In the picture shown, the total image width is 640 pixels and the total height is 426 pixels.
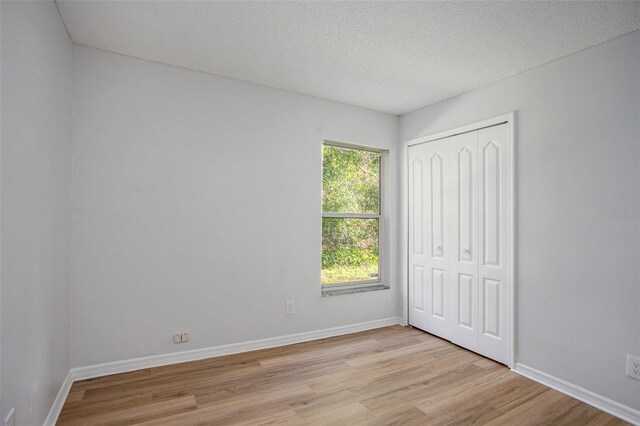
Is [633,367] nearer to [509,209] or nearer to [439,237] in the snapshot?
[509,209]

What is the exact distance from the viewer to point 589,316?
2461mm

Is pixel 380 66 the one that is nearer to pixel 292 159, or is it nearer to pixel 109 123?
pixel 292 159

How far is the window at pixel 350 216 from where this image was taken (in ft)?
12.6

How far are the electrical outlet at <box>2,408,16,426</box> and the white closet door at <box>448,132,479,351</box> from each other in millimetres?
3360

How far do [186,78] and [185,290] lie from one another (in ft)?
6.07

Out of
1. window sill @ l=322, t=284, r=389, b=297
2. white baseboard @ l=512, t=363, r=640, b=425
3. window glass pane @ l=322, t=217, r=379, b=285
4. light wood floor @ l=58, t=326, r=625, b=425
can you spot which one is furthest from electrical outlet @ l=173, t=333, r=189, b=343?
white baseboard @ l=512, t=363, r=640, b=425

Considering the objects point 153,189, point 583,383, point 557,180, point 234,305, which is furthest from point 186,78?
point 583,383

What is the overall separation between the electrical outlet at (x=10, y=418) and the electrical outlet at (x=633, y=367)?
3.44m

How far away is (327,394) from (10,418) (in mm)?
1763

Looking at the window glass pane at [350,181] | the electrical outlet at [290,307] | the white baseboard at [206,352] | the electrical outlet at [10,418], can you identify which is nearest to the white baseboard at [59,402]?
the white baseboard at [206,352]

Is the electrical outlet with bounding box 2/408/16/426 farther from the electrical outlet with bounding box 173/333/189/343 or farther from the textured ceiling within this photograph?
the textured ceiling

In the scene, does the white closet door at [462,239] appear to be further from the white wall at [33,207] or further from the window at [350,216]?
the white wall at [33,207]

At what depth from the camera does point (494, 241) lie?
3.13 m

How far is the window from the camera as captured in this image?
12.6 ft
